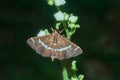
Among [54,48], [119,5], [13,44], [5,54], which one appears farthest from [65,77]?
[119,5]

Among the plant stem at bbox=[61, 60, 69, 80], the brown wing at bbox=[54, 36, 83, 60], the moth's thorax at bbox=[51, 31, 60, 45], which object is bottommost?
the plant stem at bbox=[61, 60, 69, 80]

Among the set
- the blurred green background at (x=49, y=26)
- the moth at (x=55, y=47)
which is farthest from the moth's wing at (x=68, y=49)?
the blurred green background at (x=49, y=26)

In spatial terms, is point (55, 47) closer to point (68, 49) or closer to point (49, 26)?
point (68, 49)

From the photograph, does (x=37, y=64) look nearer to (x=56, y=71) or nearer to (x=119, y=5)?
(x=56, y=71)

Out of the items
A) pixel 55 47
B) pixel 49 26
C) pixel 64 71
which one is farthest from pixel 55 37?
pixel 49 26

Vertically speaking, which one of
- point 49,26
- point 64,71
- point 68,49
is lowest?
point 49,26

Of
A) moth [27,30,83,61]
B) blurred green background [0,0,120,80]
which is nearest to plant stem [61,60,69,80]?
moth [27,30,83,61]

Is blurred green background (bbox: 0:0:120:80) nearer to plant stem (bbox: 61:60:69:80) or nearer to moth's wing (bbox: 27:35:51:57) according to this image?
moth's wing (bbox: 27:35:51:57)
